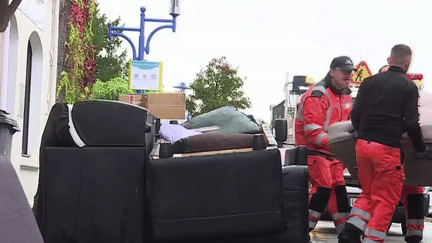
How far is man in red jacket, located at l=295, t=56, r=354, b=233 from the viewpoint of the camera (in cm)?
921

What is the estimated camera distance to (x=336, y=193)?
9.45 m

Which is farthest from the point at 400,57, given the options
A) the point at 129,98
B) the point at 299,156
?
the point at 129,98

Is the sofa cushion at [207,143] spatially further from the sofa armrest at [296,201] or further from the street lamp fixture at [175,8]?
the street lamp fixture at [175,8]

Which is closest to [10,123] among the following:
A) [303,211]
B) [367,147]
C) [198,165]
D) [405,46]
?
[198,165]

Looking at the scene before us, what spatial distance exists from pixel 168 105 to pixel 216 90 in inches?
1227

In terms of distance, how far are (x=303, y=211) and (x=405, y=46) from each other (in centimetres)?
267

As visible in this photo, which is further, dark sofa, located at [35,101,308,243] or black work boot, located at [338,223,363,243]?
black work boot, located at [338,223,363,243]

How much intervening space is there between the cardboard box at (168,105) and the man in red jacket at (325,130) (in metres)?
11.3

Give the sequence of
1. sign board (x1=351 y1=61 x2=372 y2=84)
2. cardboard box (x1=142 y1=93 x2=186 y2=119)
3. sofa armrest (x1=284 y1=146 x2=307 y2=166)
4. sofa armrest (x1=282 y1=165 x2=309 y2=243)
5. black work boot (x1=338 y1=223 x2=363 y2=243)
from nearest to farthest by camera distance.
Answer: sofa armrest (x1=282 y1=165 x2=309 y2=243) < sofa armrest (x1=284 y1=146 x2=307 y2=166) < black work boot (x1=338 y1=223 x2=363 y2=243) < sign board (x1=351 y1=61 x2=372 y2=84) < cardboard box (x1=142 y1=93 x2=186 y2=119)

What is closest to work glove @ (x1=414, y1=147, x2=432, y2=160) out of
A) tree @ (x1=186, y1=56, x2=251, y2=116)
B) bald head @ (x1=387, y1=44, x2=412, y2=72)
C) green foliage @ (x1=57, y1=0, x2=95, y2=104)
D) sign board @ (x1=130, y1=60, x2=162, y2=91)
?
bald head @ (x1=387, y1=44, x2=412, y2=72)

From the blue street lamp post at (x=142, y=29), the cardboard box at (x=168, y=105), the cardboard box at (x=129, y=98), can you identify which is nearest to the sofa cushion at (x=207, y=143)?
the cardboard box at (x=168, y=105)

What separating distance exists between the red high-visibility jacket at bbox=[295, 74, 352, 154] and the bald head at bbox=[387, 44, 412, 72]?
107 centimetres

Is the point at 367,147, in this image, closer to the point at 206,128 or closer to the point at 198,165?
the point at 206,128

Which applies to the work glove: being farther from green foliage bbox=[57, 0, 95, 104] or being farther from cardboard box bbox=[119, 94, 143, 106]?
cardboard box bbox=[119, 94, 143, 106]
